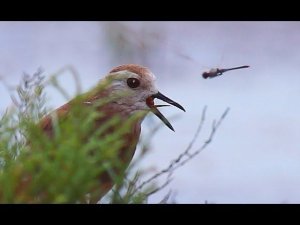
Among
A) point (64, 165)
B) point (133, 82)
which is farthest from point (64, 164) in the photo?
point (133, 82)

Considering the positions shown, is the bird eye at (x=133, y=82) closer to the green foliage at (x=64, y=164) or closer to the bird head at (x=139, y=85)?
the bird head at (x=139, y=85)

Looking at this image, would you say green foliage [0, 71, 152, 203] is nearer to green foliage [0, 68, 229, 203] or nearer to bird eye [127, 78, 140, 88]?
green foliage [0, 68, 229, 203]

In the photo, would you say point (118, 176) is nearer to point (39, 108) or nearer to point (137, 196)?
point (137, 196)

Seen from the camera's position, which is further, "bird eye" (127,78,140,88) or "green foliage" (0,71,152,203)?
"bird eye" (127,78,140,88)

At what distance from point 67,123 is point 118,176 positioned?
0.18ft

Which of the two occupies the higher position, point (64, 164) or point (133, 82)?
point (64, 164)

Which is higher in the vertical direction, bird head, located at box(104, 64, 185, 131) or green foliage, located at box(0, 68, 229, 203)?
green foliage, located at box(0, 68, 229, 203)

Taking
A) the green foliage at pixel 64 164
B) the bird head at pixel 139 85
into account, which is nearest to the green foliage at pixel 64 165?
the green foliage at pixel 64 164

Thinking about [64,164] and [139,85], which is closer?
[64,164]

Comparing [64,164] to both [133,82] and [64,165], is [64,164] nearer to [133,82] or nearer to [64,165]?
[64,165]

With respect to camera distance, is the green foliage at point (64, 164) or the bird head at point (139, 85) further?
the bird head at point (139, 85)

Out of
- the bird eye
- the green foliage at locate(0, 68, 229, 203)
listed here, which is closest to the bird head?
the bird eye

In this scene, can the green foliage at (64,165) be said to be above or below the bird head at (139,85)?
above
